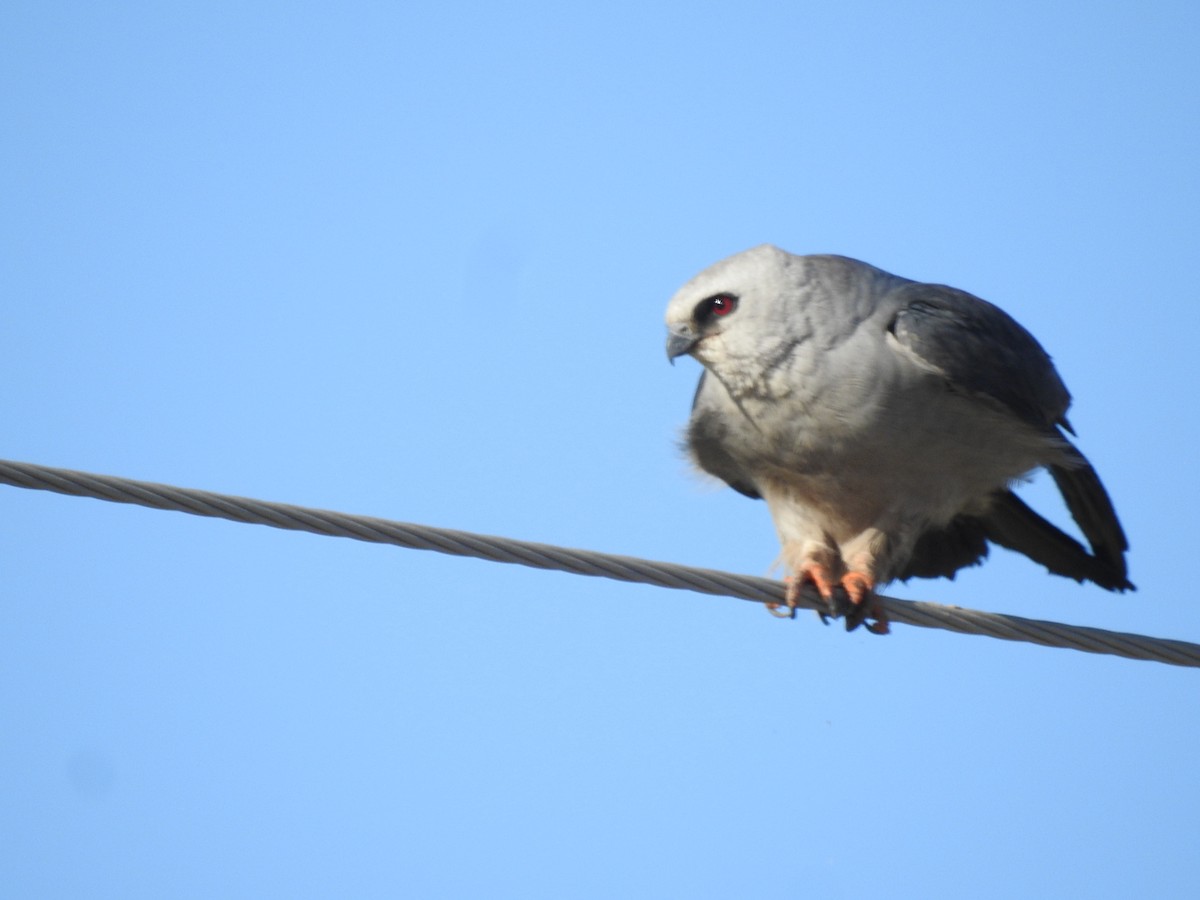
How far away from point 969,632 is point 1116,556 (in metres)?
2.08

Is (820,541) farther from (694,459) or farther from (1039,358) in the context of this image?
(1039,358)

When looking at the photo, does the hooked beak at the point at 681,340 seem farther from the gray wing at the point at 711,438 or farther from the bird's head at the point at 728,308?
the gray wing at the point at 711,438

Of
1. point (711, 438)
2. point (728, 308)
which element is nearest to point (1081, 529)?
point (711, 438)

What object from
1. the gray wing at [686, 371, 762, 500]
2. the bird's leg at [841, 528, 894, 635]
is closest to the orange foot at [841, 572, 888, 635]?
the bird's leg at [841, 528, 894, 635]

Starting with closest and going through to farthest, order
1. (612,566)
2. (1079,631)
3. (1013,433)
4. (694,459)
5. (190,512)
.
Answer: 1. (190,512)
2. (612,566)
3. (1079,631)
4. (1013,433)
5. (694,459)

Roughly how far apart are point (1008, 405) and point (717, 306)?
4.45ft

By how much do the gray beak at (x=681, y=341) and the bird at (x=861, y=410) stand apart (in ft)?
0.03

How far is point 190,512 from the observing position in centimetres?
430

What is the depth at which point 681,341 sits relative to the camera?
21.5 ft

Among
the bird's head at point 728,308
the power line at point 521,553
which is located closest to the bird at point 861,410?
the bird's head at point 728,308

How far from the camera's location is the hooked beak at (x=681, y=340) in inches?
258

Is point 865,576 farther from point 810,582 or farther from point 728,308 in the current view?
point 728,308

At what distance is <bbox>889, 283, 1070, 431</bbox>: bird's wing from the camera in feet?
20.7

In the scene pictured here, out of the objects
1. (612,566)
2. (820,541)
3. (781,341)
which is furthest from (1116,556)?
(612,566)
